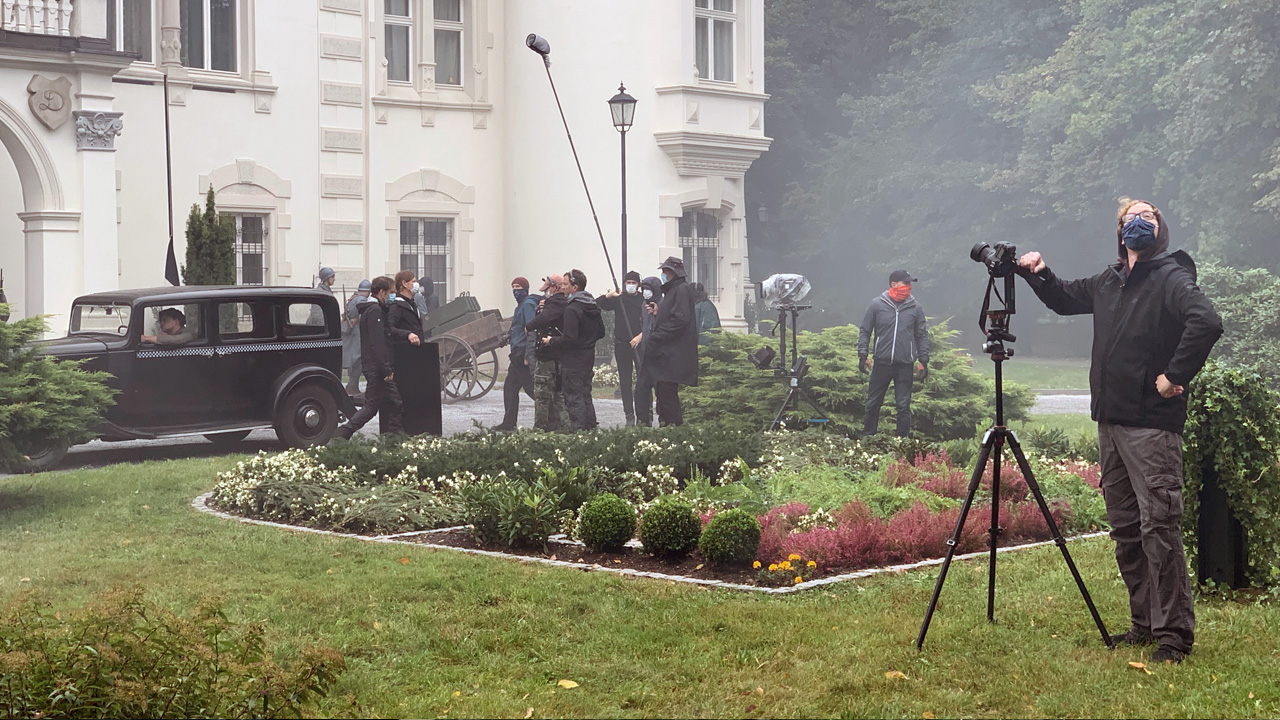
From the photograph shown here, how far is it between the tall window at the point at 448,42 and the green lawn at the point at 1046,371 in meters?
11.1

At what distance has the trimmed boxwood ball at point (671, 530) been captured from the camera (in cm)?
845

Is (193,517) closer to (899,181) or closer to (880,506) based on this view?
(880,506)

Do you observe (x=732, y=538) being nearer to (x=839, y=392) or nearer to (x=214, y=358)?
(x=839, y=392)

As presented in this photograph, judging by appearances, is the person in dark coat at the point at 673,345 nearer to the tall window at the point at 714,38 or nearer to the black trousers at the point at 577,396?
the black trousers at the point at 577,396

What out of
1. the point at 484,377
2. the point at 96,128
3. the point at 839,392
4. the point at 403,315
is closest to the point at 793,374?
the point at 839,392

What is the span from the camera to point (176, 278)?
20.4m

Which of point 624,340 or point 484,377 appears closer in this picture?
point 624,340

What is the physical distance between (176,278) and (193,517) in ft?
35.5

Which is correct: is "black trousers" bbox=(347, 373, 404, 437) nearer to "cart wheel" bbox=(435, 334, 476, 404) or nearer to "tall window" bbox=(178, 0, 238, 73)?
"cart wheel" bbox=(435, 334, 476, 404)

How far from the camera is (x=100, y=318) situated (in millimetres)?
14523

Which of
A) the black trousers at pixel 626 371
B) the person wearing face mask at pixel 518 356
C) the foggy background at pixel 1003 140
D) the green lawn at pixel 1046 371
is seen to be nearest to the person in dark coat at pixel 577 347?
the person wearing face mask at pixel 518 356

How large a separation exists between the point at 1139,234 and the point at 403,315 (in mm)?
9251

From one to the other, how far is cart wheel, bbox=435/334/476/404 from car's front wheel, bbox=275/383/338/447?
548cm

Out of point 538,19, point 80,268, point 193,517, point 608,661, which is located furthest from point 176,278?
point 608,661
